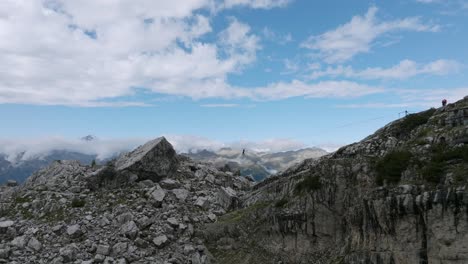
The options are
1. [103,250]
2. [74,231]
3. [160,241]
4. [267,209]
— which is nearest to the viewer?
[103,250]

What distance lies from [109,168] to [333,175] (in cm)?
2610

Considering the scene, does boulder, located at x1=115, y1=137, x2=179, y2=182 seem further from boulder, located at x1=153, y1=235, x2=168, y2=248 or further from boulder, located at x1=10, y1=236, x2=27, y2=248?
boulder, located at x1=10, y1=236, x2=27, y2=248

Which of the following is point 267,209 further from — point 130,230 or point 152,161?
point 152,161

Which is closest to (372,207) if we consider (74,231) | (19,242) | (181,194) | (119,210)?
(181,194)

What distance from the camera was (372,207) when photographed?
2775 cm

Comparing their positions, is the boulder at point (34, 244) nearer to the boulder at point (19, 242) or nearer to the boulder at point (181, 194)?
the boulder at point (19, 242)

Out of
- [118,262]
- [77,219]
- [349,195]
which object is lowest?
[118,262]

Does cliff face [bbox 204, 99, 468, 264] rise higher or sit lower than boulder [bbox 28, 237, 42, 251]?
higher

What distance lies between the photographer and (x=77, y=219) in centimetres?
4112

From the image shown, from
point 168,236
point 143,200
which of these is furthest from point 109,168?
point 168,236

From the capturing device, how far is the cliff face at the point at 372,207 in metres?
24.5

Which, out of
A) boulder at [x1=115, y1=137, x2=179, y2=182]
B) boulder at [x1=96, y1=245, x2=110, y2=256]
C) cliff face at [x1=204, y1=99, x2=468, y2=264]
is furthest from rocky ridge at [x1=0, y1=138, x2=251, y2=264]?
cliff face at [x1=204, y1=99, x2=468, y2=264]

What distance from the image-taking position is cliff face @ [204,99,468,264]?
2447 cm

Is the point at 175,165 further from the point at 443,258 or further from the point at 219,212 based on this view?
the point at 443,258
